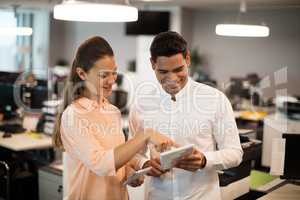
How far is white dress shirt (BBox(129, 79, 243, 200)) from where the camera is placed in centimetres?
185

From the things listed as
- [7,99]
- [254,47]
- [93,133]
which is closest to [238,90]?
[254,47]

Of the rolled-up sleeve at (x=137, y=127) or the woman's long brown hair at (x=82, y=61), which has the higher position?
the woman's long brown hair at (x=82, y=61)

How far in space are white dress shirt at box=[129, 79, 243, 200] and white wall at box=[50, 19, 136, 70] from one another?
24.8 ft

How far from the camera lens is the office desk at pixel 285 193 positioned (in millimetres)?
2361

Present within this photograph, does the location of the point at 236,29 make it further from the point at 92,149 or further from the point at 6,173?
the point at 6,173

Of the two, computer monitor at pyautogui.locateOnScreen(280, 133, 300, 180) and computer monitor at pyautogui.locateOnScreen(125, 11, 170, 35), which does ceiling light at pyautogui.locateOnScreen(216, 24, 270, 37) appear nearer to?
computer monitor at pyautogui.locateOnScreen(280, 133, 300, 180)

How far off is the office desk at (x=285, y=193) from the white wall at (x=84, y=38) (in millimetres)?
7215

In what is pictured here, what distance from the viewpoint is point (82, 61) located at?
183 centimetres

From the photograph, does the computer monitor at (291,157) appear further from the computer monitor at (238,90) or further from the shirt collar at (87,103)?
the computer monitor at (238,90)

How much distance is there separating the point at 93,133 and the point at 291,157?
1221mm

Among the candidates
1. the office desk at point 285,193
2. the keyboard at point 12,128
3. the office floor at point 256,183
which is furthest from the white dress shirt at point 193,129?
the keyboard at point 12,128


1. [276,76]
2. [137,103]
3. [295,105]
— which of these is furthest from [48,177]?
[276,76]

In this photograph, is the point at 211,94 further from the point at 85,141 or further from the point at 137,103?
the point at 85,141

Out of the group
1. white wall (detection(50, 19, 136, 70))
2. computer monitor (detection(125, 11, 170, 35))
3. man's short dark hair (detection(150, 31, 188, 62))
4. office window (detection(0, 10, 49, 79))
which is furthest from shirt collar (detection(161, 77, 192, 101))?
white wall (detection(50, 19, 136, 70))
